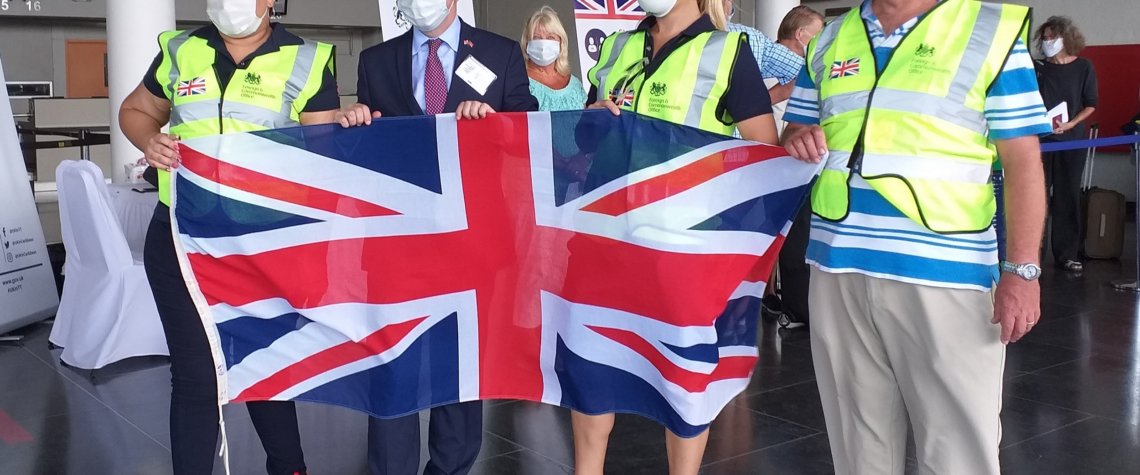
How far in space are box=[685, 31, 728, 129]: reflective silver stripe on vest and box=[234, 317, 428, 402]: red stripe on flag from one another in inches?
28.9

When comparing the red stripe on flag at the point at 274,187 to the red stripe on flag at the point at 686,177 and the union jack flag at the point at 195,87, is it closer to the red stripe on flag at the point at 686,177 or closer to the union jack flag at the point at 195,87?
the union jack flag at the point at 195,87

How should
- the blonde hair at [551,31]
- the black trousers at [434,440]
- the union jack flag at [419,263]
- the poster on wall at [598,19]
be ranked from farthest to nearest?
the poster on wall at [598,19]
the blonde hair at [551,31]
the black trousers at [434,440]
the union jack flag at [419,263]

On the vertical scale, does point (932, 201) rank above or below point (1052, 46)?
below

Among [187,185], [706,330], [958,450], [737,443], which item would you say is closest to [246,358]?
[187,185]

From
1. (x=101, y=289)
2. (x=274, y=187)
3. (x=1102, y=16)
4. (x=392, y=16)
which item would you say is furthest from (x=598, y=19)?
(x=1102, y=16)

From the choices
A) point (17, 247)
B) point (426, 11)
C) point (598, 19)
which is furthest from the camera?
point (598, 19)

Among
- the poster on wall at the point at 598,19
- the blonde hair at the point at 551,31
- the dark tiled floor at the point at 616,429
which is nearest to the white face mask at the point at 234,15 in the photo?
the dark tiled floor at the point at 616,429

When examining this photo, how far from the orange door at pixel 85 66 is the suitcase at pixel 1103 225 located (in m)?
12.8

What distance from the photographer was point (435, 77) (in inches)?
97.1

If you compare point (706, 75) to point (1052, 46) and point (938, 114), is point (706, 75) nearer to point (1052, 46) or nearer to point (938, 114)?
point (938, 114)

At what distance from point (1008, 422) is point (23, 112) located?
44.2ft

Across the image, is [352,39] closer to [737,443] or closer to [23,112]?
[23,112]

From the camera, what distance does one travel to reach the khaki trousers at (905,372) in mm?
1903

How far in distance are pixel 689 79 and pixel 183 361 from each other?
51.1 inches
